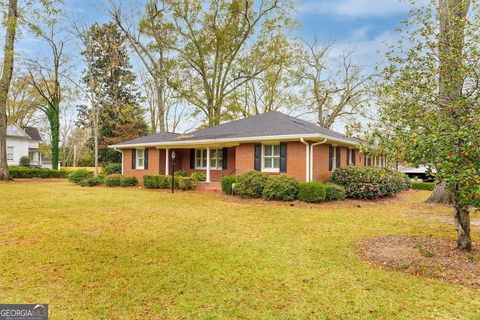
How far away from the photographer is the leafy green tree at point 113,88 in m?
29.3

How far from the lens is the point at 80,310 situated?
337 cm

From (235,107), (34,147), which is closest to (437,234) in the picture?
(235,107)

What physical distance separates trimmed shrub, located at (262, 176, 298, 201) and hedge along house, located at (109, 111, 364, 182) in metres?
1.26

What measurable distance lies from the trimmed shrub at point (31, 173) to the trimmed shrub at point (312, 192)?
2508 centimetres

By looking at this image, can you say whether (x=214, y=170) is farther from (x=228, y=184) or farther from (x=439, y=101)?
(x=439, y=101)

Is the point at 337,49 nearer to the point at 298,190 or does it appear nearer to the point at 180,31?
the point at 180,31

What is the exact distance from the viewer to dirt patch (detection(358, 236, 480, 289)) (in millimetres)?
4453

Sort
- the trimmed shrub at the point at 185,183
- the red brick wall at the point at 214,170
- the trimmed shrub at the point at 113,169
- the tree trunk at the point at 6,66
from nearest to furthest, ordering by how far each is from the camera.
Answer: the trimmed shrub at the point at 185,183
the red brick wall at the point at 214,170
the tree trunk at the point at 6,66
the trimmed shrub at the point at 113,169

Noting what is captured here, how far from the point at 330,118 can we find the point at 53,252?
99.2ft

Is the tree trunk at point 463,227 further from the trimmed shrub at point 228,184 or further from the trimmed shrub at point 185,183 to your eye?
the trimmed shrub at point 185,183

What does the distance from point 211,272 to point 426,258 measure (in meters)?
3.56

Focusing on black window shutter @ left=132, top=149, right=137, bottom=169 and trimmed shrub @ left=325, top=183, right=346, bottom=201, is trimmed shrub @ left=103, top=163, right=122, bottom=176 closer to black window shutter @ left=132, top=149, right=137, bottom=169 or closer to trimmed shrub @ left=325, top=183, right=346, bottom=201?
black window shutter @ left=132, top=149, right=137, bottom=169

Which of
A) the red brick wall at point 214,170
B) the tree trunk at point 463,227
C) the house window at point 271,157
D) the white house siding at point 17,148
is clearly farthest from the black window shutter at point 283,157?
the white house siding at point 17,148

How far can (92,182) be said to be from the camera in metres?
20.0
